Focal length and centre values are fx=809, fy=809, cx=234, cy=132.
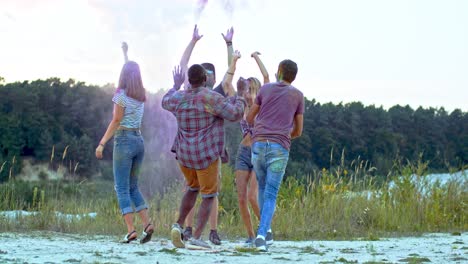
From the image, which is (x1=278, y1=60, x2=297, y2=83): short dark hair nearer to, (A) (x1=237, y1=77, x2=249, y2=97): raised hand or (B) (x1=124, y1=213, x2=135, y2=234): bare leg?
(A) (x1=237, y1=77, x2=249, y2=97): raised hand

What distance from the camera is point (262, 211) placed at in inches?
319

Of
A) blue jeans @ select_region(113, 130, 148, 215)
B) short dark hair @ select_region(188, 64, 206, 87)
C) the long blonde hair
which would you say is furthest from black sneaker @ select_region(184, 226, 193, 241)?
short dark hair @ select_region(188, 64, 206, 87)

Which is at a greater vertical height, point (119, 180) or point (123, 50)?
point (123, 50)

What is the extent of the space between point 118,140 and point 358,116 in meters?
69.9

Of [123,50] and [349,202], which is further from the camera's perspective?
[349,202]

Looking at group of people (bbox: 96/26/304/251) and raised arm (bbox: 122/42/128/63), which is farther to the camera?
raised arm (bbox: 122/42/128/63)

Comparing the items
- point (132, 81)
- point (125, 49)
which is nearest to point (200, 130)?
point (132, 81)

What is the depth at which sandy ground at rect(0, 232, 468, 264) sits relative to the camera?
6965mm

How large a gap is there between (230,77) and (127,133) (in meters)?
1.26

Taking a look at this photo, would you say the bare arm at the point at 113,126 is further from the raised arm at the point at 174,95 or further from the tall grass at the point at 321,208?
the tall grass at the point at 321,208

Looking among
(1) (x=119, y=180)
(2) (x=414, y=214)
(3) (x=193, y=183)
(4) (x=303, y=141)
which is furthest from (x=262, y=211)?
(4) (x=303, y=141)

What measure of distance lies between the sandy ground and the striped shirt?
1.28m

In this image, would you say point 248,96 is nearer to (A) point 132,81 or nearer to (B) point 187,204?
(A) point 132,81

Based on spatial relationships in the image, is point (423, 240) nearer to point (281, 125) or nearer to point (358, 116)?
point (281, 125)
